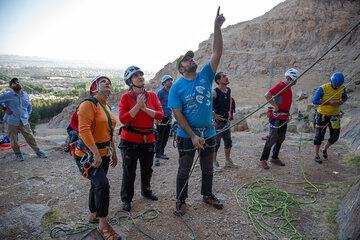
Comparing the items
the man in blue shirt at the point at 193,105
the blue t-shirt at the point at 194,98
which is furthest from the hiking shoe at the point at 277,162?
the blue t-shirt at the point at 194,98

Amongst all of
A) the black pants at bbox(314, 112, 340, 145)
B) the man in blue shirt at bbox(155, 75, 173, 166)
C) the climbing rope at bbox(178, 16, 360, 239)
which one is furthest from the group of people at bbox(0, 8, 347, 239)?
the man in blue shirt at bbox(155, 75, 173, 166)

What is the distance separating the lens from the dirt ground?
2.92 metres

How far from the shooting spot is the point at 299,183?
4.22m

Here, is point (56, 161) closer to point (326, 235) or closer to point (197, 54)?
point (326, 235)

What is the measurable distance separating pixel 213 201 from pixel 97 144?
202 centimetres

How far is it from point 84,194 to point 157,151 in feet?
7.51

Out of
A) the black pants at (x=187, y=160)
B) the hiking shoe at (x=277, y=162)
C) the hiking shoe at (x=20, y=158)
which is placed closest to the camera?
the black pants at (x=187, y=160)

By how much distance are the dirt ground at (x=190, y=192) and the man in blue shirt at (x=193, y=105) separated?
1.52 feet

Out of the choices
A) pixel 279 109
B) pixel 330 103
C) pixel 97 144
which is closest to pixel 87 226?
pixel 97 144

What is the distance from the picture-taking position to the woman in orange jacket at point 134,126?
3188 millimetres

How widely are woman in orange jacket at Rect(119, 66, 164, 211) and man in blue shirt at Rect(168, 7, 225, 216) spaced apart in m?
0.50

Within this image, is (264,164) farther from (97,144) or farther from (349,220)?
(97,144)

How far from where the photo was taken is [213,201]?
3479 millimetres

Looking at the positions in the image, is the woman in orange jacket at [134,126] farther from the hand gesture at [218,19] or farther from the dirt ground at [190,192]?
the hand gesture at [218,19]
